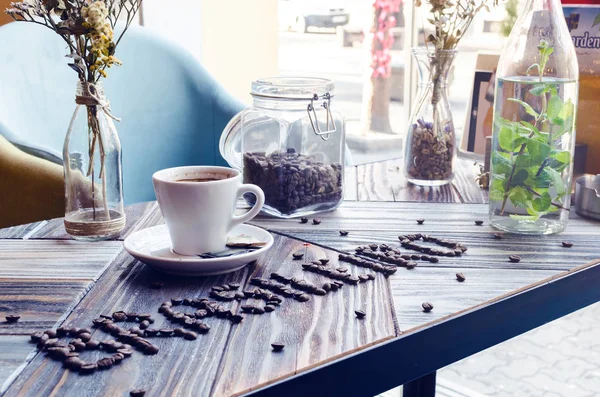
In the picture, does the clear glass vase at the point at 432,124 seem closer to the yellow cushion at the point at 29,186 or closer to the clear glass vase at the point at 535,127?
the clear glass vase at the point at 535,127

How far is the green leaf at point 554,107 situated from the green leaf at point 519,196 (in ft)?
0.37

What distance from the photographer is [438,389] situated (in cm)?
189

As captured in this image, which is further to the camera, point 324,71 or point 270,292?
point 324,71

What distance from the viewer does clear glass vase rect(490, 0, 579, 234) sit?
106 cm

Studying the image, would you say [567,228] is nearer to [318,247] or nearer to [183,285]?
[318,247]

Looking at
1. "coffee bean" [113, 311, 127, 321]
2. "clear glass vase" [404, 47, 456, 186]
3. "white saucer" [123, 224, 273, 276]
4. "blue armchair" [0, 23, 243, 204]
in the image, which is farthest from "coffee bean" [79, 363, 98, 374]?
"blue armchair" [0, 23, 243, 204]

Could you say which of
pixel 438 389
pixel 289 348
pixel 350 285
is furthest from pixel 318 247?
pixel 438 389

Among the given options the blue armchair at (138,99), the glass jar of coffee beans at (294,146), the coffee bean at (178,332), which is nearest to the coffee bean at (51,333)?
the coffee bean at (178,332)

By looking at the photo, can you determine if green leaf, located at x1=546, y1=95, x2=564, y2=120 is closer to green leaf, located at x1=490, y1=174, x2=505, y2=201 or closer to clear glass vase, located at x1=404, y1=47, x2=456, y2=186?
green leaf, located at x1=490, y1=174, x2=505, y2=201

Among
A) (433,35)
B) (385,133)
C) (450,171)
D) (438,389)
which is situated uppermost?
(433,35)

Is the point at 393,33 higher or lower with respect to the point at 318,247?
higher

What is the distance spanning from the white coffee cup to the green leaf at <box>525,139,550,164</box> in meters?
0.40

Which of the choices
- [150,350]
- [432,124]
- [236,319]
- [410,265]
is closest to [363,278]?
[410,265]

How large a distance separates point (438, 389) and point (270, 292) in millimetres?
1198
